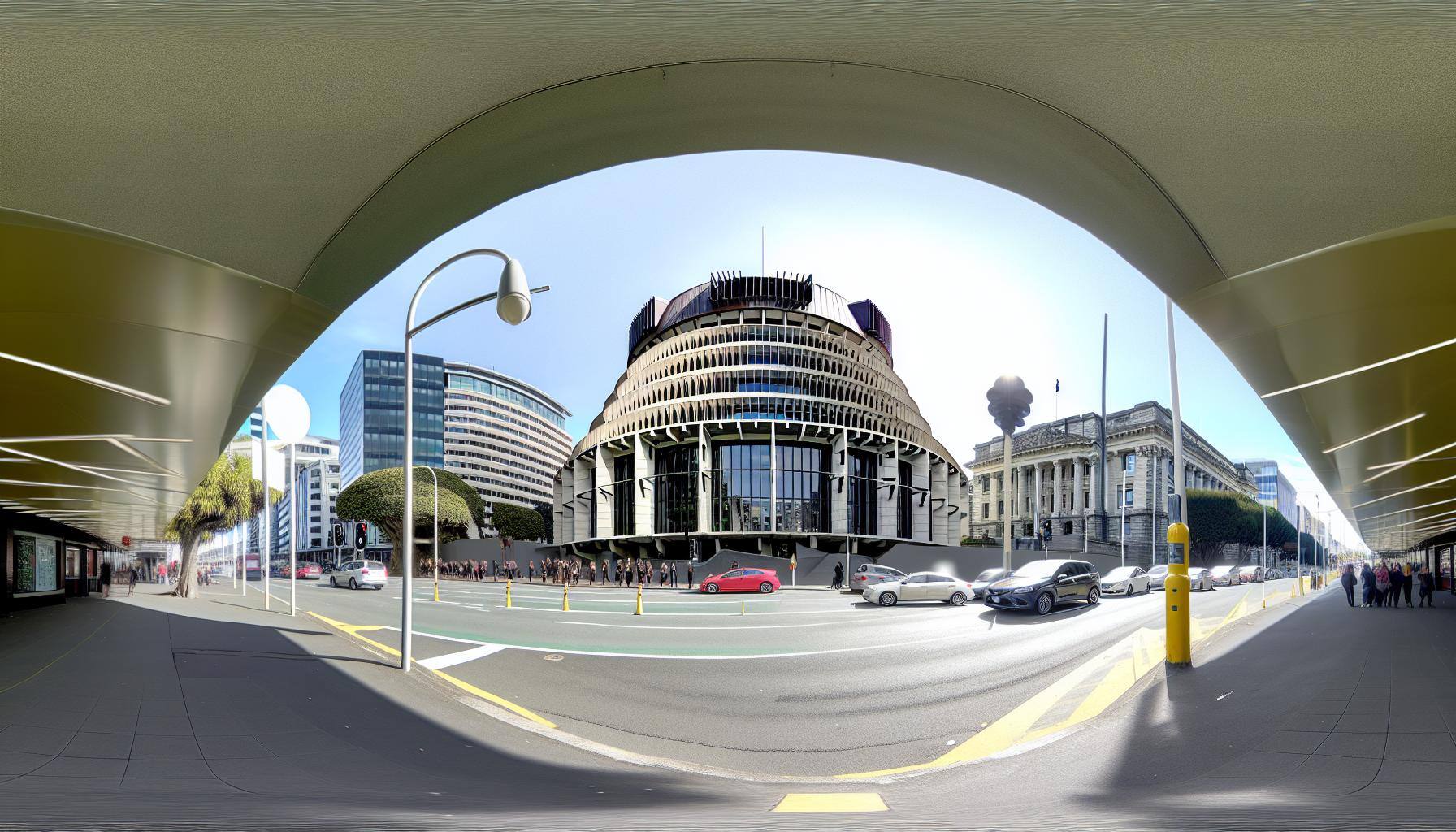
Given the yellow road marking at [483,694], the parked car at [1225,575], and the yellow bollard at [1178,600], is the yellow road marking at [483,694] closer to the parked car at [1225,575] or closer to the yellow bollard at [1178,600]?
the yellow bollard at [1178,600]

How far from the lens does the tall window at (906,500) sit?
47.5 meters

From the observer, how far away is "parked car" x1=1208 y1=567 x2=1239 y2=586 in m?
24.0

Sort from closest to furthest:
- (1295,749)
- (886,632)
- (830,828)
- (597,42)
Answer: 1. (597,42)
2. (830,828)
3. (1295,749)
4. (886,632)

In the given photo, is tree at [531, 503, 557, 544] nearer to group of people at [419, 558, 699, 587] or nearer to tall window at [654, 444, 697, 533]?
group of people at [419, 558, 699, 587]

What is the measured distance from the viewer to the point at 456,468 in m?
69.4

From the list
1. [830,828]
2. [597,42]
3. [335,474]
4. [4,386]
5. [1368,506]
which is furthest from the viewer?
[335,474]

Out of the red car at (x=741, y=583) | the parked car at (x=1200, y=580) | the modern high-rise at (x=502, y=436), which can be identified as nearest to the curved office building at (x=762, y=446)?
the red car at (x=741, y=583)

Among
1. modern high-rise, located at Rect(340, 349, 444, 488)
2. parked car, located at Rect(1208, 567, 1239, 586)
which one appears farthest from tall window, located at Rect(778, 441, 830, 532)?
parked car, located at Rect(1208, 567, 1239, 586)

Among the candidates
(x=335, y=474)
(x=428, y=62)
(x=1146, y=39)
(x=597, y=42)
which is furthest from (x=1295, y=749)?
(x=335, y=474)

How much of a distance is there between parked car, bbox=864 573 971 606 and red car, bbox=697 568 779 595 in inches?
410

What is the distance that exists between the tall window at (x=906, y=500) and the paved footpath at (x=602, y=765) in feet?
131

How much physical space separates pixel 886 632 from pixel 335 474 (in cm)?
Result: 6033

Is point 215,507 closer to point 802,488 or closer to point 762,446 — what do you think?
point 762,446

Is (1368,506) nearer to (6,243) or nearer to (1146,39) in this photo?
(1146,39)
